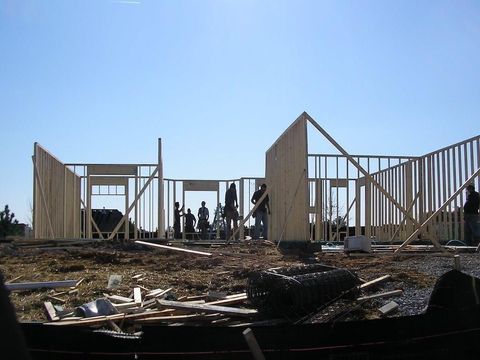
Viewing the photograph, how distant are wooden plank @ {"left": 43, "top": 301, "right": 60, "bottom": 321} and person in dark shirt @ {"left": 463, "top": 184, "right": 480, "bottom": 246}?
9968 millimetres

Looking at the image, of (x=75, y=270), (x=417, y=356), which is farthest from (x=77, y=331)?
(x=75, y=270)

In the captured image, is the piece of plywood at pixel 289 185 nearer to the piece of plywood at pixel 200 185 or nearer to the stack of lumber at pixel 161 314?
the stack of lumber at pixel 161 314

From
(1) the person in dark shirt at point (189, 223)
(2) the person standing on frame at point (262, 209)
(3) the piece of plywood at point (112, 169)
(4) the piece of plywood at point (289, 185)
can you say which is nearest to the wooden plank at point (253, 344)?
(4) the piece of plywood at point (289, 185)

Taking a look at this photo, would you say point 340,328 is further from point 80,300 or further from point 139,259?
point 139,259

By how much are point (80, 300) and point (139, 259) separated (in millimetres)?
3438

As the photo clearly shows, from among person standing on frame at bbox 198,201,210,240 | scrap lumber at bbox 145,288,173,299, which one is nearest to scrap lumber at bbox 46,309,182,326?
scrap lumber at bbox 145,288,173,299

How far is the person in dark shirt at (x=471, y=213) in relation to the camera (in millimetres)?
12594

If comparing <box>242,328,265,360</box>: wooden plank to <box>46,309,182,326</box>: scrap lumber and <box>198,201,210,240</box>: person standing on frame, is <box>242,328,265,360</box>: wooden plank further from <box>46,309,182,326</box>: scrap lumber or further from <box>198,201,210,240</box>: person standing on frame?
<box>198,201,210,240</box>: person standing on frame

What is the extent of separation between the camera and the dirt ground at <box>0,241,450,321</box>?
6438 mm

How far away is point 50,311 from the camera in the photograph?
534 centimetres

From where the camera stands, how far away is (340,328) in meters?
4.39

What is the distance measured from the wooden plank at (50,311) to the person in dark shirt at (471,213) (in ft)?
32.7

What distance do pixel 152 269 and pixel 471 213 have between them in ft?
26.2

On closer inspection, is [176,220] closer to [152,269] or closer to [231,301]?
[152,269]
